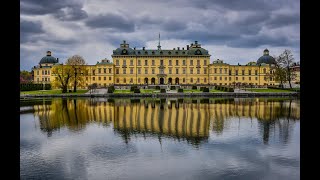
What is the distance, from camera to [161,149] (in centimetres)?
1452

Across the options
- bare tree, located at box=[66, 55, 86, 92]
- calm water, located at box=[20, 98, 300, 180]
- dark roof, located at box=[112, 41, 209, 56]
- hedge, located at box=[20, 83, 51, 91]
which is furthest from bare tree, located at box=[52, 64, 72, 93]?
calm water, located at box=[20, 98, 300, 180]

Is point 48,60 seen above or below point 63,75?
above

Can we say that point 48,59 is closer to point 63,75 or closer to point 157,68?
point 157,68

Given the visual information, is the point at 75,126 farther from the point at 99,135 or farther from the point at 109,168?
the point at 109,168

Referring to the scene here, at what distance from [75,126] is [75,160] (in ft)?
30.2

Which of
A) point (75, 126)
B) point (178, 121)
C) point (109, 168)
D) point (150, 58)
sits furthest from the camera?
point (150, 58)

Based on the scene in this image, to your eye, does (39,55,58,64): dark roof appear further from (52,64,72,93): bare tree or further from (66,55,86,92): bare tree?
(52,64,72,93): bare tree

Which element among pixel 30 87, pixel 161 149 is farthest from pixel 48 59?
pixel 161 149

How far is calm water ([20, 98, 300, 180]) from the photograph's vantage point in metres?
11.1

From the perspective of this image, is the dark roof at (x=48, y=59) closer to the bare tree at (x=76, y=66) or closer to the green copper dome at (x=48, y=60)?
the green copper dome at (x=48, y=60)

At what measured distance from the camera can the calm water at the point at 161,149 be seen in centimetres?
1109
